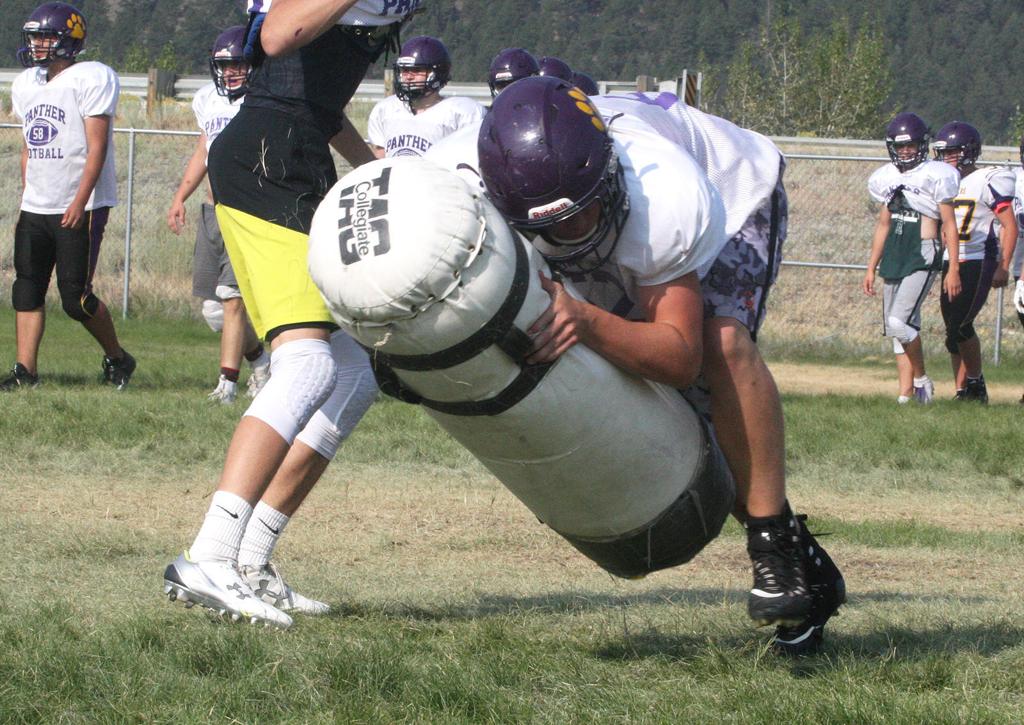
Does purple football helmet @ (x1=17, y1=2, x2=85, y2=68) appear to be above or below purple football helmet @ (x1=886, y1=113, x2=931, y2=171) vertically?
above

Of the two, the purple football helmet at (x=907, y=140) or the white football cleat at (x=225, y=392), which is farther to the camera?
the purple football helmet at (x=907, y=140)

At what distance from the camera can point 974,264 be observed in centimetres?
1151

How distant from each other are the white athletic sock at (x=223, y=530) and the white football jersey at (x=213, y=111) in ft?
19.1

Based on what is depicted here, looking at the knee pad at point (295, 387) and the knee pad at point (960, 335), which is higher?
the knee pad at point (295, 387)

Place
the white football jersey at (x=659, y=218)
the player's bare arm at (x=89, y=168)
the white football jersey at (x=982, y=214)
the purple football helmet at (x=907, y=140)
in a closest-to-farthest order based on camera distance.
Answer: the white football jersey at (x=659, y=218), the player's bare arm at (x=89, y=168), the purple football helmet at (x=907, y=140), the white football jersey at (x=982, y=214)

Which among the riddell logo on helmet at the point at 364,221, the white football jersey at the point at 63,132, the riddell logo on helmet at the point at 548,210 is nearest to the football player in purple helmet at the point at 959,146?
the white football jersey at the point at 63,132

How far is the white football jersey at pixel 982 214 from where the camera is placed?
37.6 feet

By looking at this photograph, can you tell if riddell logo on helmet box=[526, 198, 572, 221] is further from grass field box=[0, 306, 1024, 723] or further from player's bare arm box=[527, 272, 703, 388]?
grass field box=[0, 306, 1024, 723]

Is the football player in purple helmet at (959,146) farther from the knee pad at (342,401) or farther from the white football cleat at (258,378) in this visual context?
the knee pad at (342,401)

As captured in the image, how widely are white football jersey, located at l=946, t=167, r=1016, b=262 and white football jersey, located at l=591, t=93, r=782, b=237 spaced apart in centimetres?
800

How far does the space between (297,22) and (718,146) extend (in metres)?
1.11

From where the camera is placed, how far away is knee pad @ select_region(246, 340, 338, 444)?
147 inches

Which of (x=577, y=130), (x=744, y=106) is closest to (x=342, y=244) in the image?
(x=577, y=130)

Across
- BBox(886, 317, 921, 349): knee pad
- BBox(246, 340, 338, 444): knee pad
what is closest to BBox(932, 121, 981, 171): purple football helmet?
BBox(886, 317, 921, 349): knee pad
